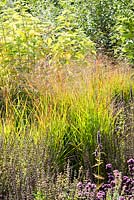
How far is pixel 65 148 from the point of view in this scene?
3.87 metres

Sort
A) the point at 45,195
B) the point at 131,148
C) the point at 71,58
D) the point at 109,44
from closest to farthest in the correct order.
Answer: the point at 45,195 < the point at 131,148 < the point at 71,58 < the point at 109,44

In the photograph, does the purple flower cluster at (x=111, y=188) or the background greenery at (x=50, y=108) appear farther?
the background greenery at (x=50, y=108)

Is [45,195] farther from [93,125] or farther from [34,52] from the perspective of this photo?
[34,52]

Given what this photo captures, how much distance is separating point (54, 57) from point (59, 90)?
4.95 feet

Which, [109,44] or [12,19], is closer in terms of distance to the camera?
[12,19]

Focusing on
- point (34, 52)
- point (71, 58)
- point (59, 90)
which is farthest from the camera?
point (71, 58)

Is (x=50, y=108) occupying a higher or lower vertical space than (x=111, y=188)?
higher

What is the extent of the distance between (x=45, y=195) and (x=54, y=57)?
351 cm

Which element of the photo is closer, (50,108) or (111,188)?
(111,188)

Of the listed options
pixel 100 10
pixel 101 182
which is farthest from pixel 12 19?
pixel 100 10

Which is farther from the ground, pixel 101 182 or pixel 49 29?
pixel 49 29

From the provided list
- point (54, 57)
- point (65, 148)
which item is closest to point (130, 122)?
point (65, 148)

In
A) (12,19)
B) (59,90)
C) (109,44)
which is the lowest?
(109,44)

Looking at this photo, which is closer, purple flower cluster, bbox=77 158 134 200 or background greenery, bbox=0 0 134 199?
purple flower cluster, bbox=77 158 134 200
